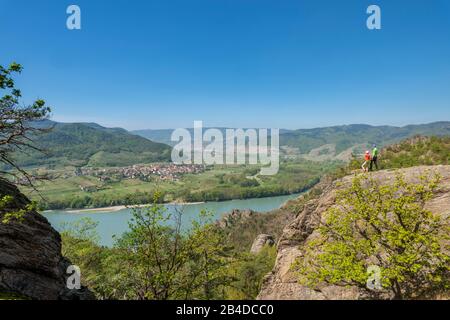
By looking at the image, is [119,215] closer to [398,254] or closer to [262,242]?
[262,242]

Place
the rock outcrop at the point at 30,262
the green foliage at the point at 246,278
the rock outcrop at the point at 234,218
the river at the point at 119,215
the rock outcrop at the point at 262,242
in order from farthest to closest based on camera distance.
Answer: the rock outcrop at the point at 234,218, the river at the point at 119,215, the rock outcrop at the point at 262,242, the green foliage at the point at 246,278, the rock outcrop at the point at 30,262

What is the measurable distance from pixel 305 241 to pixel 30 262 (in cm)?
1529

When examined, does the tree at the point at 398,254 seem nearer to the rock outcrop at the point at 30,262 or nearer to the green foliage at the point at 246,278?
the rock outcrop at the point at 30,262

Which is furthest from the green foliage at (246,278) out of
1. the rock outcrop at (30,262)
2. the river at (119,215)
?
the rock outcrop at (30,262)

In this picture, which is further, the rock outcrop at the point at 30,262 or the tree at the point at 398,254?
the rock outcrop at the point at 30,262

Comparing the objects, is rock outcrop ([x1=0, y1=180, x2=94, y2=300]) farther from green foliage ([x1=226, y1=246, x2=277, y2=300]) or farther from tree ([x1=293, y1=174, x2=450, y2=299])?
green foliage ([x1=226, y1=246, x2=277, y2=300])

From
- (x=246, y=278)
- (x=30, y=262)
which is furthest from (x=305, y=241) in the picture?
(x=246, y=278)

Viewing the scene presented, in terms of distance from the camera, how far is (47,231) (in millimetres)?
17531

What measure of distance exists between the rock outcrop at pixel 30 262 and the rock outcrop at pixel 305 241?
33.4 ft

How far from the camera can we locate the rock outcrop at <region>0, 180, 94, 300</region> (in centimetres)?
1281

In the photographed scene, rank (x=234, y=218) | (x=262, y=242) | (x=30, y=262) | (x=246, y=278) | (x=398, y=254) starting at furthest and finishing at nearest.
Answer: (x=234, y=218)
(x=262, y=242)
(x=246, y=278)
(x=30, y=262)
(x=398, y=254)

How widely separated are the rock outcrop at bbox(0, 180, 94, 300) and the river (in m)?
54.1

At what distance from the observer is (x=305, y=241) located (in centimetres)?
1825

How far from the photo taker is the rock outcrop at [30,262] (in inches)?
504
